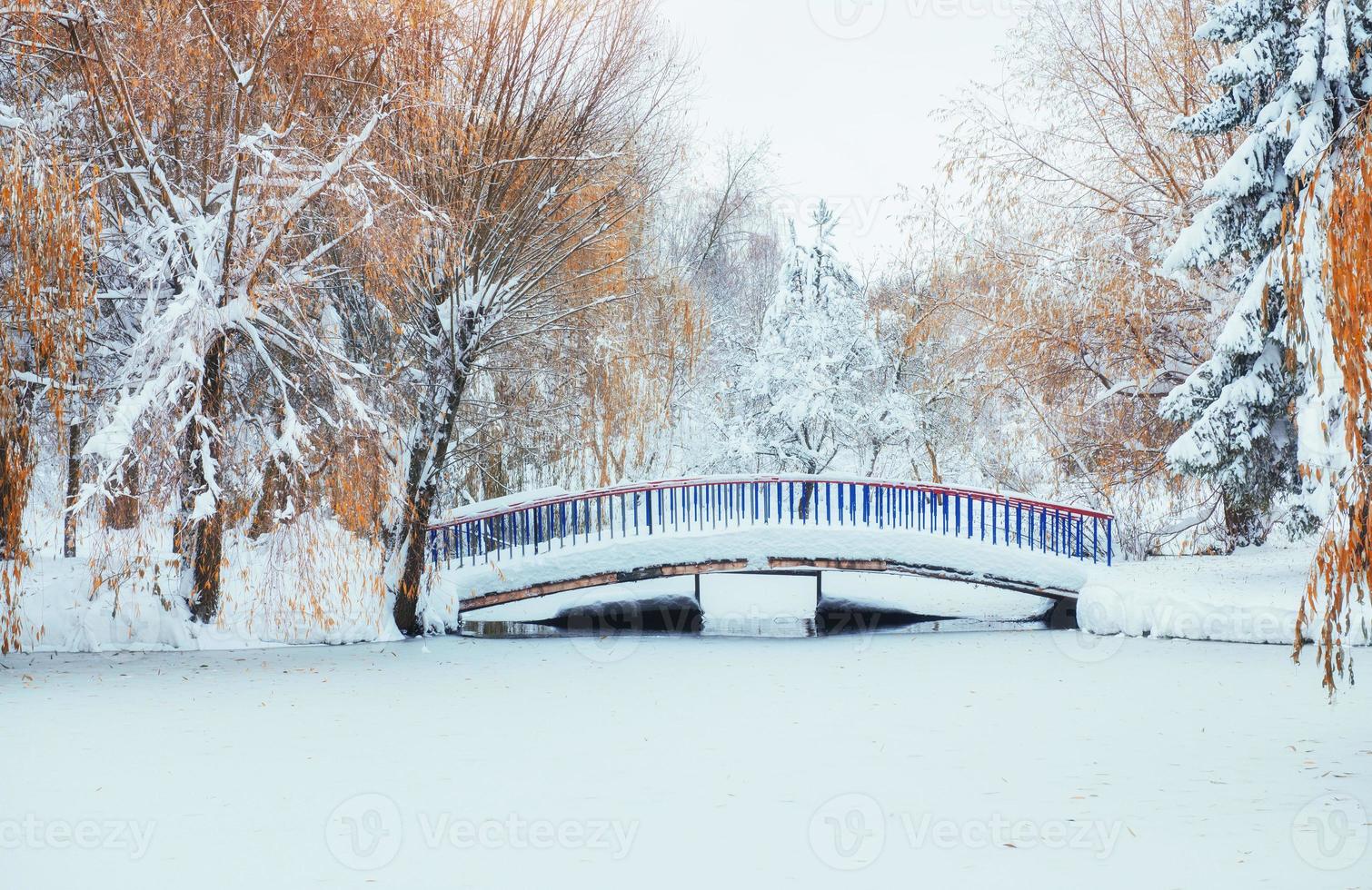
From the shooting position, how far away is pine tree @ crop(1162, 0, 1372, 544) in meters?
10.6

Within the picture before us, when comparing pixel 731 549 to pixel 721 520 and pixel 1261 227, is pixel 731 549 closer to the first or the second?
pixel 721 520

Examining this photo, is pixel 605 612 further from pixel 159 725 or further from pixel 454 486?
pixel 159 725

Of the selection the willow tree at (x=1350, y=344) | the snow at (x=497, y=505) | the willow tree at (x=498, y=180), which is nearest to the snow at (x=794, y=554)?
the snow at (x=497, y=505)

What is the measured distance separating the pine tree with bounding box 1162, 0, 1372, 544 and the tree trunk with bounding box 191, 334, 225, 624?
9466mm

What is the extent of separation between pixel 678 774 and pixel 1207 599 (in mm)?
7430

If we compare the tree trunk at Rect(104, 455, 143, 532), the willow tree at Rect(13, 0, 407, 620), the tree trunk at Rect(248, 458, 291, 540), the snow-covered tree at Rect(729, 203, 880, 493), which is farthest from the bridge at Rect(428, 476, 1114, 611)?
the snow-covered tree at Rect(729, 203, 880, 493)

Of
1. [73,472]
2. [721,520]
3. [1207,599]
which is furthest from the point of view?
[721,520]

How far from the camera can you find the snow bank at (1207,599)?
1138cm

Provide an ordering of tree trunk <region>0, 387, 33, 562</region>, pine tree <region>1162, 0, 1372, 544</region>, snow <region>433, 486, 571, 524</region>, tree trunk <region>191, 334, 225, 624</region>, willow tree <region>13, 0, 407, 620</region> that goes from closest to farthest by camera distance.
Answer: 1. tree trunk <region>0, 387, 33, 562</region>
2. willow tree <region>13, 0, 407, 620</region>
3. tree trunk <region>191, 334, 225, 624</region>
4. pine tree <region>1162, 0, 1372, 544</region>
5. snow <region>433, 486, 571, 524</region>

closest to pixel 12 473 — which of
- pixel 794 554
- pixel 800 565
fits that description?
pixel 794 554

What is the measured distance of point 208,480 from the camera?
29.5 feet

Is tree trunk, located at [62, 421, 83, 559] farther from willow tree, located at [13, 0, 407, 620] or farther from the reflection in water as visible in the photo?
the reflection in water

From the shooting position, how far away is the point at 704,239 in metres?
22.2

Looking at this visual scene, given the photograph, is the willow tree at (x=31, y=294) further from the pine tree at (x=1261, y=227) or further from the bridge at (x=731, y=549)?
the pine tree at (x=1261, y=227)
